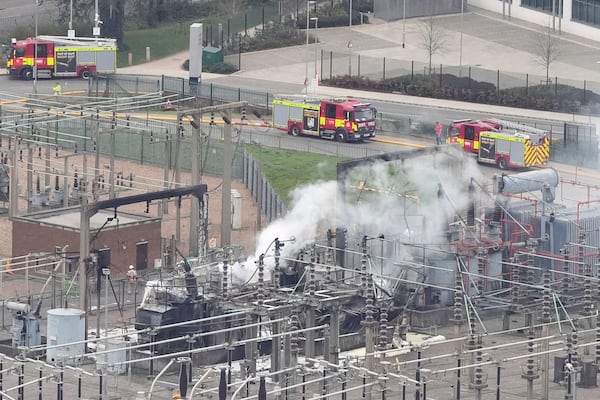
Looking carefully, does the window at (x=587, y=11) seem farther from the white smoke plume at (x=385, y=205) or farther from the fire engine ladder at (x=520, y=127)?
the white smoke plume at (x=385, y=205)

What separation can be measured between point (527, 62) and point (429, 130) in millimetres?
20077

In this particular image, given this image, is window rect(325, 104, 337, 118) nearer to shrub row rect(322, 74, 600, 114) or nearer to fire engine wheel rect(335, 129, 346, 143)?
fire engine wheel rect(335, 129, 346, 143)

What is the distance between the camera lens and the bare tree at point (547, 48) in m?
118

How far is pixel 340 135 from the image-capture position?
102 m

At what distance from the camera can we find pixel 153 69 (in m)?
120

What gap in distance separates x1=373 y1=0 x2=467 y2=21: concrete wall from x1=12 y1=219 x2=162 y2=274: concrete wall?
5577 centimetres

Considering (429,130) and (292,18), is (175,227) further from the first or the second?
(292,18)

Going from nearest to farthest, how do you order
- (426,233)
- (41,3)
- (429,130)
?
(426,233), (429,130), (41,3)

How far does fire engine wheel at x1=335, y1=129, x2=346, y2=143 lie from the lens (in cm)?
10206

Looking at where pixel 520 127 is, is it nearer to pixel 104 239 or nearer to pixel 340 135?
pixel 340 135

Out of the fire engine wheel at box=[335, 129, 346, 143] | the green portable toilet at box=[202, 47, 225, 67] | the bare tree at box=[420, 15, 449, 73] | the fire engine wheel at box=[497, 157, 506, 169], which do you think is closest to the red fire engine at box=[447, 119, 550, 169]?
the fire engine wheel at box=[497, 157, 506, 169]

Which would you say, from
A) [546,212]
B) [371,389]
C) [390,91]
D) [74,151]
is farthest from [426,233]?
[390,91]

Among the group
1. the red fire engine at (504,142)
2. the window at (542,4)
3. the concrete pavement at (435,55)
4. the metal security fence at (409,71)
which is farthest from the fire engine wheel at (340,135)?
the window at (542,4)

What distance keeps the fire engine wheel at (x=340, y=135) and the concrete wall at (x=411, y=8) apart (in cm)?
3108
